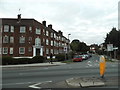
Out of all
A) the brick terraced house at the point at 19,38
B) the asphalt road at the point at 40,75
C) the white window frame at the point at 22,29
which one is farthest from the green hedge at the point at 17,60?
the white window frame at the point at 22,29

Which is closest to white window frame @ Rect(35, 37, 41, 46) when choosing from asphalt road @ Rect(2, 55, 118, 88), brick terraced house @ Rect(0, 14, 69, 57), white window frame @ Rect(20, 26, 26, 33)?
brick terraced house @ Rect(0, 14, 69, 57)

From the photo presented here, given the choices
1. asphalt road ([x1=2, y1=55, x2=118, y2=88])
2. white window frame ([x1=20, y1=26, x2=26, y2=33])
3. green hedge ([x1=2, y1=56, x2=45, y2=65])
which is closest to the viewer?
asphalt road ([x1=2, y1=55, x2=118, y2=88])

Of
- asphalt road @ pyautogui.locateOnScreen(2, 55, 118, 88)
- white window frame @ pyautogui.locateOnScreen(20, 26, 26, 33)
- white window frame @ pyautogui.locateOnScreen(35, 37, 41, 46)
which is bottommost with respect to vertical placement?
asphalt road @ pyautogui.locateOnScreen(2, 55, 118, 88)

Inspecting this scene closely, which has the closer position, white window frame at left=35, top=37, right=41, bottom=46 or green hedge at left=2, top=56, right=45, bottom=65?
green hedge at left=2, top=56, right=45, bottom=65

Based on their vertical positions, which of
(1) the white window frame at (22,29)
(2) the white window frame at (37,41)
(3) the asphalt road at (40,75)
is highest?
(1) the white window frame at (22,29)

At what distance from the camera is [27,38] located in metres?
43.1

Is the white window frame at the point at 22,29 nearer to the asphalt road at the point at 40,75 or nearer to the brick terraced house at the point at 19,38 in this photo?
the brick terraced house at the point at 19,38

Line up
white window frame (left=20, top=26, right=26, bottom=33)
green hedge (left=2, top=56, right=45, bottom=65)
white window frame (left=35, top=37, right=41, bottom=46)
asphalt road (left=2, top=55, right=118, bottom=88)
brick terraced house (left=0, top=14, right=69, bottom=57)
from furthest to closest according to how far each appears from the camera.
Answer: white window frame (left=35, top=37, right=41, bottom=46) → white window frame (left=20, top=26, right=26, bottom=33) → brick terraced house (left=0, top=14, right=69, bottom=57) → green hedge (left=2, top=56, right=45, bottom=65) → asphalt road (left=2, top=55, right=118, bottom=88)

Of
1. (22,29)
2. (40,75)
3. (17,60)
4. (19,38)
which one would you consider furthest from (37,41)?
(40,75)

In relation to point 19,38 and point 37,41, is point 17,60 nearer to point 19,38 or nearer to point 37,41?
point 19,38

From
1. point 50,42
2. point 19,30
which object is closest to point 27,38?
point 19,30

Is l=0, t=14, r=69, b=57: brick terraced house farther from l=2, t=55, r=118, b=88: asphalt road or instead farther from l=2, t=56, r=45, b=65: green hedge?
l=2, t=55, r=118, b=88: asphalt road

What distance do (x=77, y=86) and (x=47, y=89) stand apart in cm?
142

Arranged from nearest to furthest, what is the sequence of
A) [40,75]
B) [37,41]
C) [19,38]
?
[40,75]
[19,38]
[37,41]
